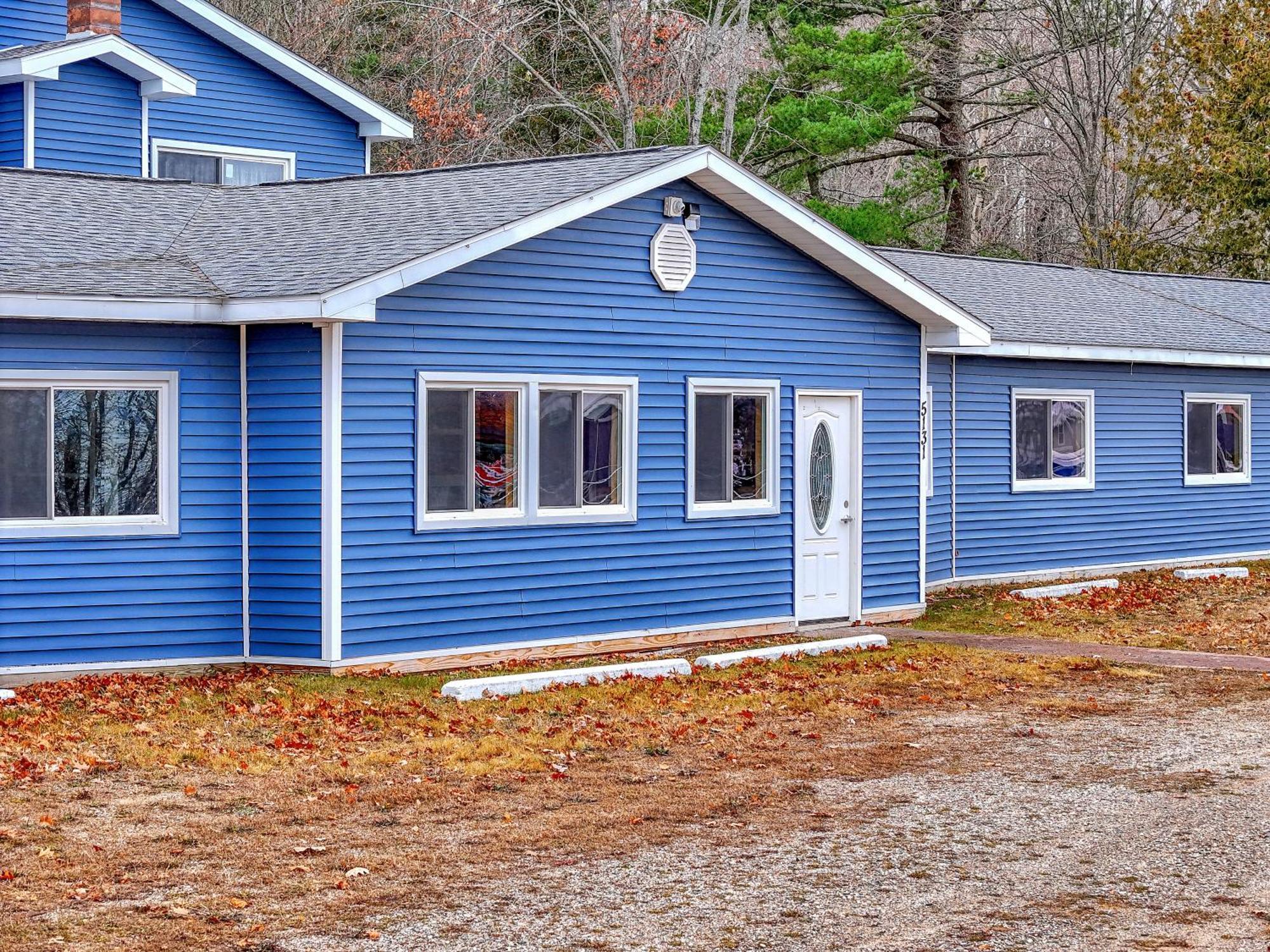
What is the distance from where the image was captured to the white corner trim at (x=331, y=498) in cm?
1327

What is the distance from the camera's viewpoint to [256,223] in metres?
15.6

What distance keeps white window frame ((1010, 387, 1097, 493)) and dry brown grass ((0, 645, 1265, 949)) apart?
6795 mm

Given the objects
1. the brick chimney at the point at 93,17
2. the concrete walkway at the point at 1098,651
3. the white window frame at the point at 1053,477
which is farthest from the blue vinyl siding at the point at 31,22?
the white window frame at the point at 1053,477

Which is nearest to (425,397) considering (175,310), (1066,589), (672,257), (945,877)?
(175,310)

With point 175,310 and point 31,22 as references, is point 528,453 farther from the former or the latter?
point 31,22

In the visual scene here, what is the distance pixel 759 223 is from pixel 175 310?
5791 millimetres

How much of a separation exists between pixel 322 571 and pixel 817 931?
23.4ft

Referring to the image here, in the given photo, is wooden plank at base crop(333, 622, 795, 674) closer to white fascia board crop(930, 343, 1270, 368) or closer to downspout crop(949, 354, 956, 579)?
white fascia board crop(930, 343, 1270, 368)

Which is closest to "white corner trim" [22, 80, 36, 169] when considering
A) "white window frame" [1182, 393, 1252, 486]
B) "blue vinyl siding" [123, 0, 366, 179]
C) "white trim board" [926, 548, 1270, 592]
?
"blue vinyl siding" [123, 0, 366, 179]

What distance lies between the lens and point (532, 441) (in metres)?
14.6

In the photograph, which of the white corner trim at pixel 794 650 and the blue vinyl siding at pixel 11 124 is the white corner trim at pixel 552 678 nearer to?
the white corner trim at pixel 794 650

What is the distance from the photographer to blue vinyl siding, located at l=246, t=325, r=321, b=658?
1340 cm

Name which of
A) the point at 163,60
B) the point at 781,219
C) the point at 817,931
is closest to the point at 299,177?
the point at 163,60

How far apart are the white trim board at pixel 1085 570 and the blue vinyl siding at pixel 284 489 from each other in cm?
926
